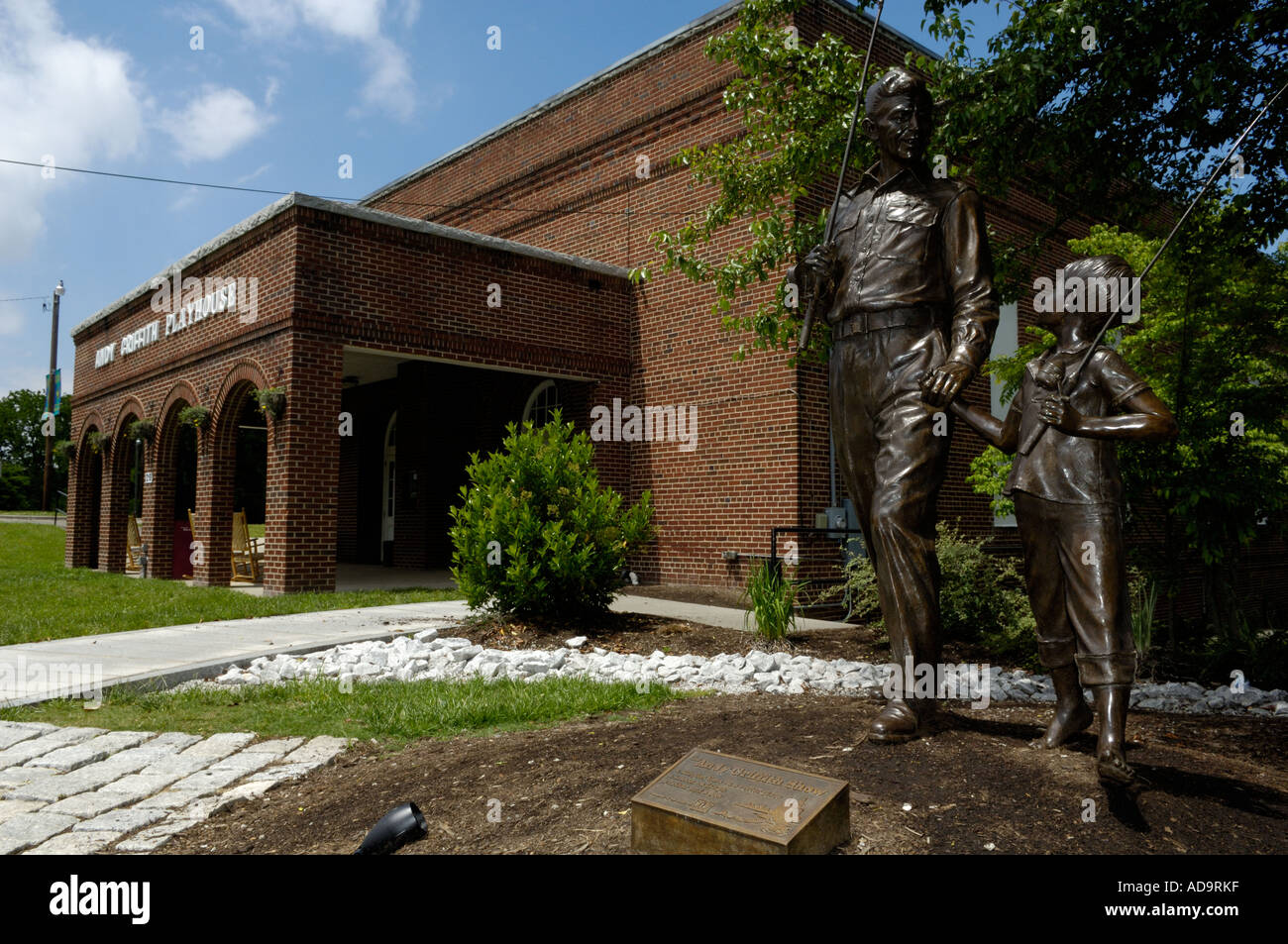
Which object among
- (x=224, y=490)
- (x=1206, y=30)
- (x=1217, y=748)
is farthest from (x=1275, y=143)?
(x=224, y=490)

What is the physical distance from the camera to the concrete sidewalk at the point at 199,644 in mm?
6234

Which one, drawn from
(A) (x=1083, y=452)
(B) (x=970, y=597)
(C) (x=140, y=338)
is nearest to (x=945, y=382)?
(A) (x=1083, y=452)

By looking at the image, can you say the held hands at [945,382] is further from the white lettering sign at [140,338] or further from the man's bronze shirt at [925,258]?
the white lettering sign at [140,338]

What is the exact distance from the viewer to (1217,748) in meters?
4.46

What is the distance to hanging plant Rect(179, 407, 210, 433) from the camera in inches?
525

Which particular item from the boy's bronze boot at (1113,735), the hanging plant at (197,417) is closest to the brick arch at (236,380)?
the hanging plant at (197,417)

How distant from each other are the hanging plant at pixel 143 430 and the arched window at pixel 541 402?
630cm

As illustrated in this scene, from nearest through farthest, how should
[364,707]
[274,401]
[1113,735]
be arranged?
[1113,735], [364,707], [274,401]

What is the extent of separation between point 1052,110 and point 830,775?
5237mm

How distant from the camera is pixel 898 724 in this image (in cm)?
347

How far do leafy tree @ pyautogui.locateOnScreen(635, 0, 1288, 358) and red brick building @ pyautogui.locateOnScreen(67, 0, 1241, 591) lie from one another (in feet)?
11.9

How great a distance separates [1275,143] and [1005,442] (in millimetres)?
4277

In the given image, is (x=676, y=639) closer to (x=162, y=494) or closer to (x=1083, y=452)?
(x=1083, y=452)

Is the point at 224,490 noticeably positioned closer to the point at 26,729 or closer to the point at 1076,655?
the point at 26,729
